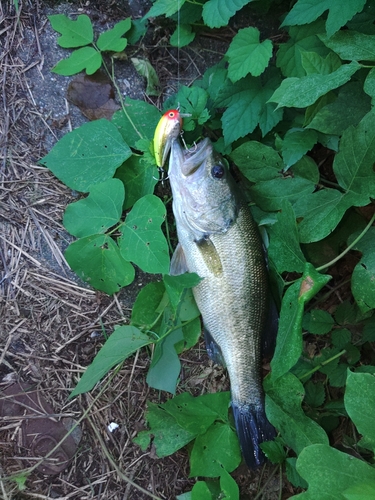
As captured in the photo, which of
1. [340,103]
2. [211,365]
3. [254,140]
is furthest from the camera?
[211,365]

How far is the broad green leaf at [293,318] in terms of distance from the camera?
1886 mm

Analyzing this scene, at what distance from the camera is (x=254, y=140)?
2285 millimetres

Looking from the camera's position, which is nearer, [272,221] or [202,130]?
[272,221]

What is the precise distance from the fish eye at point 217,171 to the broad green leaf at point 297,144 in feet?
0.98

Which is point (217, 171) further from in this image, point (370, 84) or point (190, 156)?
point (370, 84)

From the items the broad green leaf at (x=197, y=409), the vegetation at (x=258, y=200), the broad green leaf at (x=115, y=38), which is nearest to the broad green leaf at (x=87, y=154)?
the vegetation at (x=258, y=200)

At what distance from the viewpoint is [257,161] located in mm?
2260

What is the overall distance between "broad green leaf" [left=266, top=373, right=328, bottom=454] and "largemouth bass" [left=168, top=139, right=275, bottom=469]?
94 millimetres

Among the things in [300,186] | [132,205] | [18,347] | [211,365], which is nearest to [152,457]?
[211,365]

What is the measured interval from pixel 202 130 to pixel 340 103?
2.17ft

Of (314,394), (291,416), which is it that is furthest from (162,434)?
(314,394)

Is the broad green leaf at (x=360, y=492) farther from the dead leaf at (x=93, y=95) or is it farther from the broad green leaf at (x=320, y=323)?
the dead leaf at (x=93, y=95)

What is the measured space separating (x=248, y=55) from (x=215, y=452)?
5.94 ft

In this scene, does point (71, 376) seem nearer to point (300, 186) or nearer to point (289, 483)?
point (289, 483)
